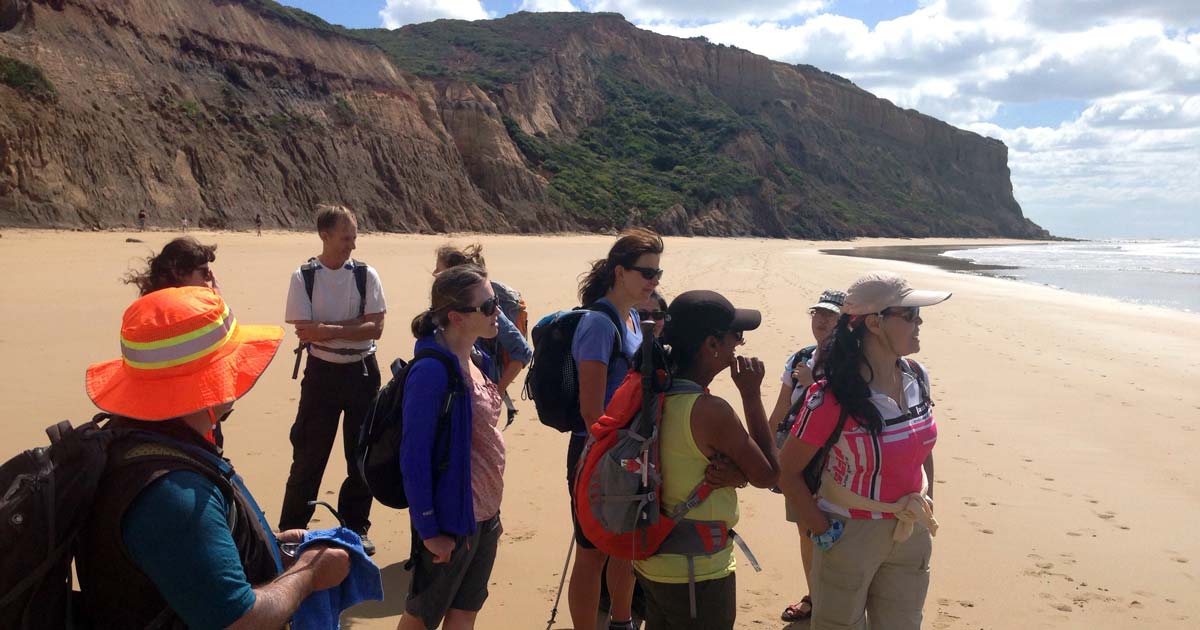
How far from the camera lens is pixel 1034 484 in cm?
612

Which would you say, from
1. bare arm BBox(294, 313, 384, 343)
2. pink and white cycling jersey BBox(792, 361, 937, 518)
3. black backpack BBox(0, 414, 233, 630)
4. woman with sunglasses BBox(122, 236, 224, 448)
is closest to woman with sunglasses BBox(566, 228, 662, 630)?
pink and white cycling jersey BBox(792, 361, 937, 518)

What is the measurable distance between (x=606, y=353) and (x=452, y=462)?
90cm

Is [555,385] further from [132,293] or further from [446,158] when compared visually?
[446,158]

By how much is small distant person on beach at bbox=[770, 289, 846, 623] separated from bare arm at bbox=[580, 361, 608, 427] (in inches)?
37.2

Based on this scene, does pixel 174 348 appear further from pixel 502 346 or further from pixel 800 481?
pixel 502 346

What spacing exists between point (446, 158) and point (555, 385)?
44.0m

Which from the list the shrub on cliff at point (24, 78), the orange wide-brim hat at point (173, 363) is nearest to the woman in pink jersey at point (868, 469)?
the orange wide-brim hat at point (173, 363)

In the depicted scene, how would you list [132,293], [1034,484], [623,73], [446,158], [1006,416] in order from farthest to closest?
[623,73] → [446,158] → [132,293] → [1006,416] → [1034,484]

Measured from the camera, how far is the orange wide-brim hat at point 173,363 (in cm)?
173

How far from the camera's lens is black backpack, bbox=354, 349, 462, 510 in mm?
2783

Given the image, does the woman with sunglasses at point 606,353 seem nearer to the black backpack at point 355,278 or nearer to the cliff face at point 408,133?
the black backpack at point 355,278

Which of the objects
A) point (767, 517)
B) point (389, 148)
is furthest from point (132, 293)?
point (389, 148)

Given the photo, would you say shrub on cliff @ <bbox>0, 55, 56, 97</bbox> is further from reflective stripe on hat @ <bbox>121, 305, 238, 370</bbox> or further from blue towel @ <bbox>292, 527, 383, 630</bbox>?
blue towel @ <bbox>292, 527, 383, 630</bbox>

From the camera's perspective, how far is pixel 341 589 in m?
2.05
